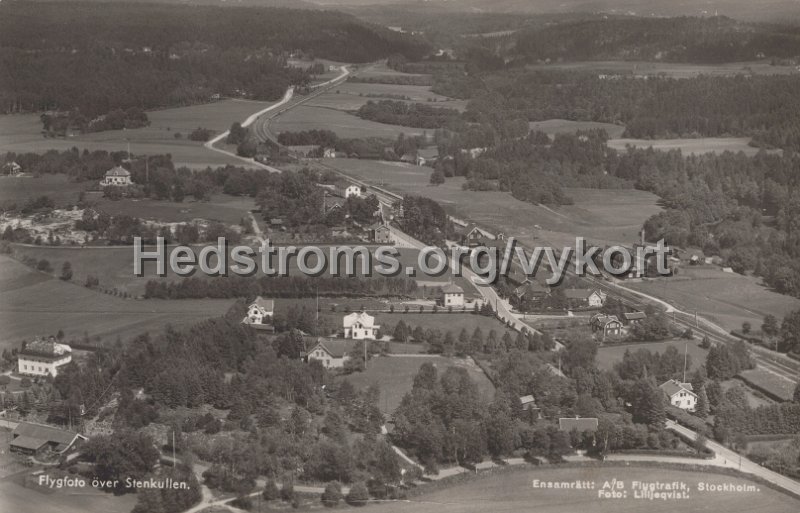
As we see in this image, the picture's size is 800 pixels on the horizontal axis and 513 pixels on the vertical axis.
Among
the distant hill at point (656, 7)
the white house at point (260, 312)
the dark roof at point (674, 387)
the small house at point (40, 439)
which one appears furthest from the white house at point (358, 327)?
the distant hill at point (656, 7)

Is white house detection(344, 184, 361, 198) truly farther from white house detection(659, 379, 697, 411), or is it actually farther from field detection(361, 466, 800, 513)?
field detection(361, 466, 800, 513)

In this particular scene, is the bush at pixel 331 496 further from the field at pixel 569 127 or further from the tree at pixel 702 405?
the field at pixel 569 127

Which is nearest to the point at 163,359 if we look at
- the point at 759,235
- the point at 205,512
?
the point at 205,512

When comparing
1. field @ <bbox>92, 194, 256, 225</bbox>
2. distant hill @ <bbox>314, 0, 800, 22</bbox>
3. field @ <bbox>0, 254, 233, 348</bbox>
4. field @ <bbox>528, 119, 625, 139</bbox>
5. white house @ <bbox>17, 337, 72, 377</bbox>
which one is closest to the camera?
white house @ <bbox>17, 337, 72, 377</bbox>

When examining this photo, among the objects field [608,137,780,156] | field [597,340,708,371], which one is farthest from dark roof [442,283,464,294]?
field [608,137,780,156]

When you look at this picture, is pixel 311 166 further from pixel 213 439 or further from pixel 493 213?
pixel 213 439

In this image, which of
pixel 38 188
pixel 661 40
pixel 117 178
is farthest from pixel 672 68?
pixel 38 188
